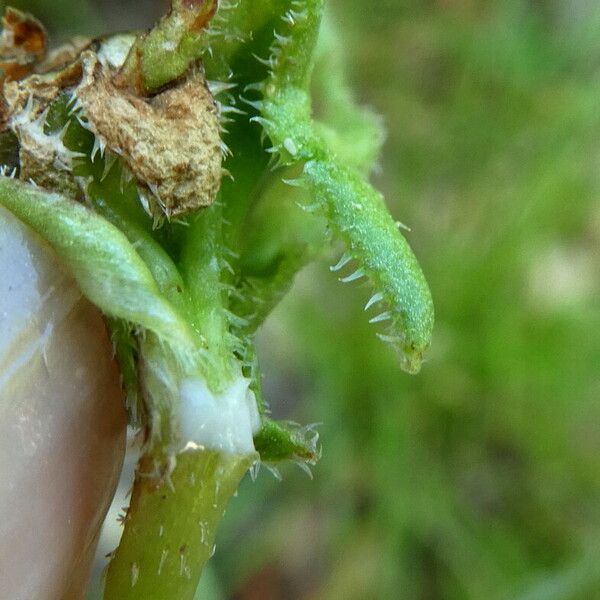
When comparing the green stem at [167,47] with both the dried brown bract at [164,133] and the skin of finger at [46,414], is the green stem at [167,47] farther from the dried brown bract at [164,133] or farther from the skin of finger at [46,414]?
the skin of finger at [46,414]

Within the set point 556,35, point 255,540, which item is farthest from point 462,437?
point 556,35

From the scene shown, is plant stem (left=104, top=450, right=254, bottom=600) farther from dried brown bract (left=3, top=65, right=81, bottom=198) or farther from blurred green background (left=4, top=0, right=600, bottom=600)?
blurred green background (left=4, top=0, right=600, bottom=600)

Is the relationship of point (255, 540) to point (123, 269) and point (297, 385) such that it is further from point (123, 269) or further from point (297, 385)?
point (123, 269)

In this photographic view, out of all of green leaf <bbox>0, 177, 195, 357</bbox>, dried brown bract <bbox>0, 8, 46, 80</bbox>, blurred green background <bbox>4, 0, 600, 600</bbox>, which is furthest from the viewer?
blurred green background <bbox>4, 0, 600, 600</bbox>

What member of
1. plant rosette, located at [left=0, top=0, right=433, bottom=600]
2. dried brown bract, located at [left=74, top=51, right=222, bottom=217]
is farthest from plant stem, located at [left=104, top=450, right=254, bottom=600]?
dried brown bract, located at [left=74, top=51, right=222, bottom=217]

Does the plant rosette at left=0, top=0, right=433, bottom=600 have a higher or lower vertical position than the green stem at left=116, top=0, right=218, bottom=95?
lower
